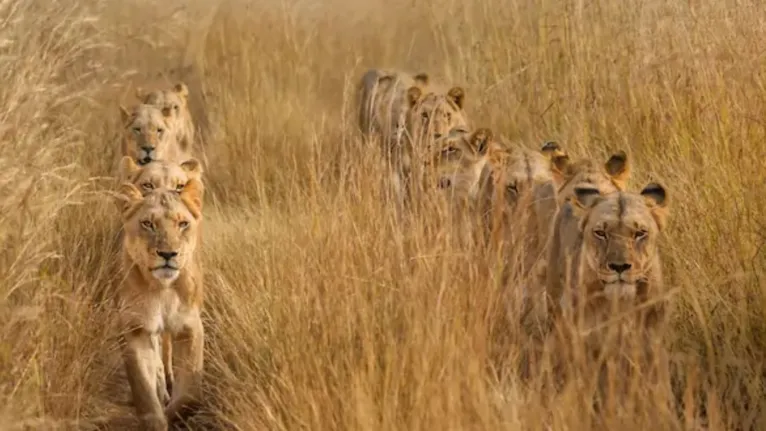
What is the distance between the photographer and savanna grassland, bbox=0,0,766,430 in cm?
496

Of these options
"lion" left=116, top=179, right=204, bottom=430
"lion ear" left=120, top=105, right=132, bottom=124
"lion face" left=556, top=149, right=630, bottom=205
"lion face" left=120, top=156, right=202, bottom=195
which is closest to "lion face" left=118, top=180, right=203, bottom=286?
"lion" left=116, top=179, right=204, bottom=430

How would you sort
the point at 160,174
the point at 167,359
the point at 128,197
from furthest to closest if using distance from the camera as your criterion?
the point at 160,174, the point at 167,359, the point at 128,197

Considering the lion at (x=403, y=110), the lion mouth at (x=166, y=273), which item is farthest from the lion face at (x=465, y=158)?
the lion mouth at (x=166, y=273)

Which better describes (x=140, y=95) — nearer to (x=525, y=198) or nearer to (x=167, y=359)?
(x=167, y=359)

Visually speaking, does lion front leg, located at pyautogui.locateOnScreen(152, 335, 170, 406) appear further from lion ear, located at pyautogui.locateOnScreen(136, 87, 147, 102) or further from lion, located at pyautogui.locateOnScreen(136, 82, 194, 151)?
lion ear, located at pyautogui.locateOnScreen(136, 87, 147, 102)

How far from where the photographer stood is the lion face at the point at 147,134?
935cm

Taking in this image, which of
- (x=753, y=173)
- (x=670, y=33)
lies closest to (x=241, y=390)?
(x=753, y=173)

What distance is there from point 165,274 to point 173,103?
4.28 metres

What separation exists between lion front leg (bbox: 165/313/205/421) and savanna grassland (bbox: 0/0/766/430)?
89mm

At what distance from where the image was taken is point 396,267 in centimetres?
559

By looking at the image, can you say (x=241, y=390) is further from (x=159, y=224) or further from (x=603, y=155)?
(x=603, y=155)

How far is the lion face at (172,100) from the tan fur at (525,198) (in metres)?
3.09

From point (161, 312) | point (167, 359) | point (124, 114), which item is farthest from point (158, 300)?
point (124, 114)

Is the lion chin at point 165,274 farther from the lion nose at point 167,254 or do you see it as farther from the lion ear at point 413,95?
the lion ear at point 413,95
